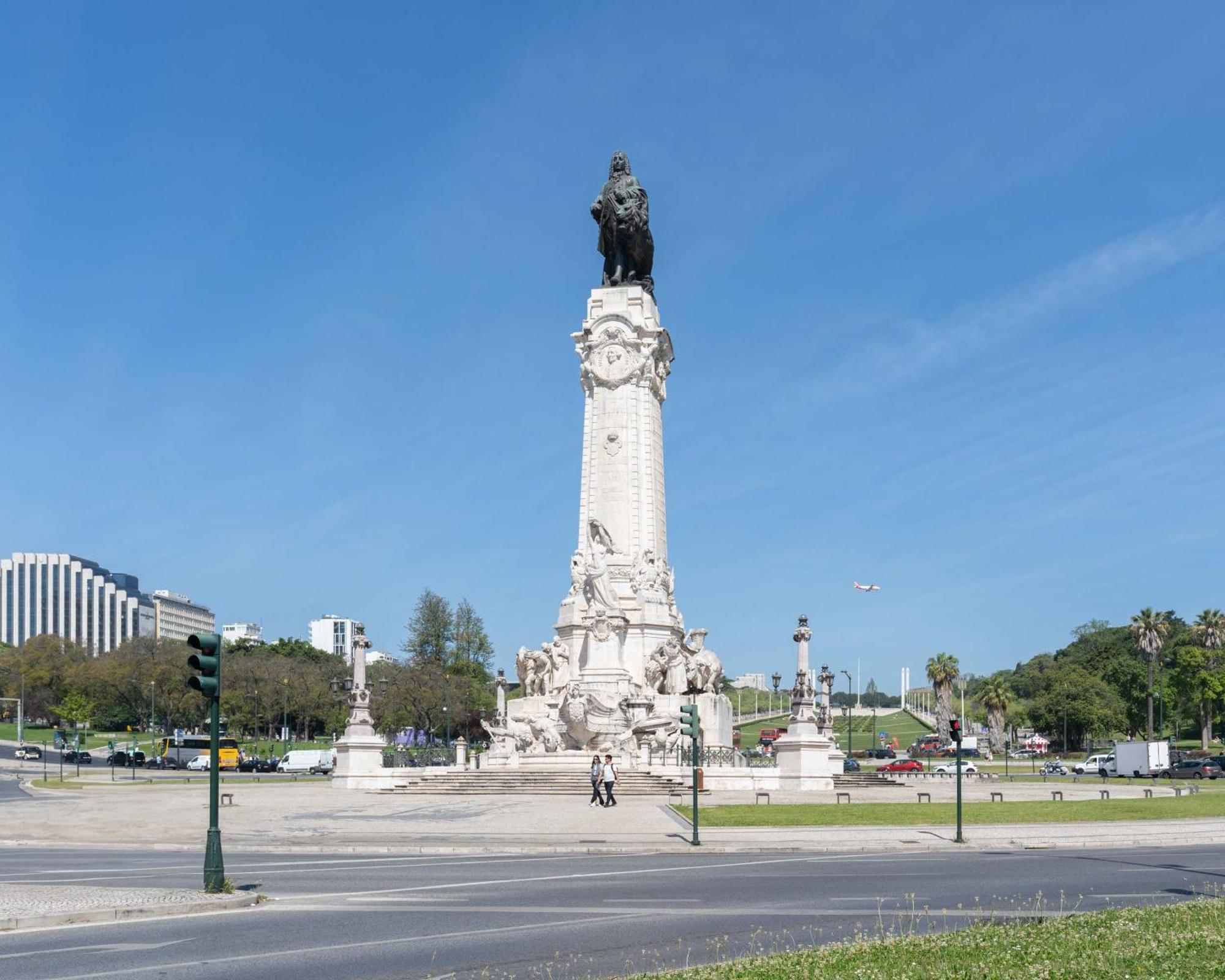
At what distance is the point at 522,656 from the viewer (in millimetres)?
55219

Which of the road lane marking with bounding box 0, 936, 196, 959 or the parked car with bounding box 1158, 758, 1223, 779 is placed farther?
the parked car with bounding box 1158, 758, 1223, 779

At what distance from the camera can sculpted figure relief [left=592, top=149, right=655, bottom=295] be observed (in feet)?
201

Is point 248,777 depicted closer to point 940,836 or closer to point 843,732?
point 940,836

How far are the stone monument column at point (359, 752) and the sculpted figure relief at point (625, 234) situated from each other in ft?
73.7

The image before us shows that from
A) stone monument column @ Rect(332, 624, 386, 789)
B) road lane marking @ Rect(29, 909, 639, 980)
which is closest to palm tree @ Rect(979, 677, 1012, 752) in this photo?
stone monument column @ Rect(332, 624, 386, 789)

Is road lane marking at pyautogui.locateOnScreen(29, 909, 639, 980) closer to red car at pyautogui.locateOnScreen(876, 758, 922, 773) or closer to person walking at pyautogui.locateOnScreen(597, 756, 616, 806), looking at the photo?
person walking at pyautogui.locateOnScreen(597, 756, 616, 806)

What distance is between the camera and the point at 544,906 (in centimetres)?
1650

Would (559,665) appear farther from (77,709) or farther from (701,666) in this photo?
(77,709)

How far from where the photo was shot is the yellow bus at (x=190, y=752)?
87188mm

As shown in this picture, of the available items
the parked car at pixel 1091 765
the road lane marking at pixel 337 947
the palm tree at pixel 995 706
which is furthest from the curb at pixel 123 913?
the palm tree at pixel 995 706

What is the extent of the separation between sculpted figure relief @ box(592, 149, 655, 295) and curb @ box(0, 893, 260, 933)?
47255 mm

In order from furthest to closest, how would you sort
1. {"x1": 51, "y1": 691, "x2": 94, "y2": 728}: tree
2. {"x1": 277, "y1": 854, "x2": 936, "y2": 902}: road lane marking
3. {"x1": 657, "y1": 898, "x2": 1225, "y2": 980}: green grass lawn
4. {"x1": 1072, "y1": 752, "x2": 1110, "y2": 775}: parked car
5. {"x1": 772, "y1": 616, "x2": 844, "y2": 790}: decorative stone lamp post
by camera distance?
1. {"x1": 51, "y1": 691, "x2": 94, "y2": 728}: tree
2. {"x1": 1072, "y1": 752, "x2": 1110, "y2": 775}: parked car
3. {"x1": 772, "y1": 616, "x2": 844, "y2": 790}: decorative stone lamp post
4. {"x1": 277, "y1": 854, "x2": 936, "y2": 902}: road lane marking
5. {"x1": 657, "y1": 898, "x2": 1225, "y2": 980}: green grass lawn

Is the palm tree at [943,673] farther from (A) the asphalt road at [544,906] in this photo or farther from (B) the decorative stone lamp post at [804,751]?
(A) the asphalt road at [544,906]

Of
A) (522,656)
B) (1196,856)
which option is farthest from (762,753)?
(1196,856)
